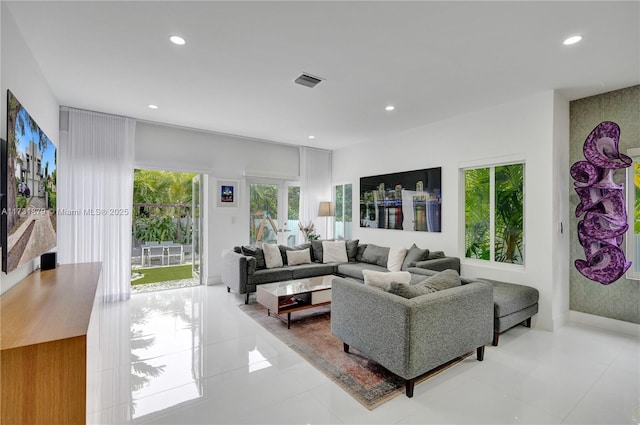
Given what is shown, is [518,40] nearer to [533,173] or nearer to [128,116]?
[533,173]

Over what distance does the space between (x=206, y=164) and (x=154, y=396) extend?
13.3 ft

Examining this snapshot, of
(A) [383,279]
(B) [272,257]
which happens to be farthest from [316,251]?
(A) [383,279]

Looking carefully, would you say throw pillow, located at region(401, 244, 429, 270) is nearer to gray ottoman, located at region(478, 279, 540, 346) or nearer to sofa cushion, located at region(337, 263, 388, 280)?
sofa cushion, located at region(337, 263, 388, 280)

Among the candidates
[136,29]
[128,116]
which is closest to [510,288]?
[136,29]

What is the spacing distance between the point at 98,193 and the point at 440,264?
5016 mm

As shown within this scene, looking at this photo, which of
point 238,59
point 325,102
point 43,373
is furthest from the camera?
point 325,102

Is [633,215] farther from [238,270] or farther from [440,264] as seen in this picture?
[238,270]

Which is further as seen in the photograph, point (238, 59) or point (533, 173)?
point (533, 173)

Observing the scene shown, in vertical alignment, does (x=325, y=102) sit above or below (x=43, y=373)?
above

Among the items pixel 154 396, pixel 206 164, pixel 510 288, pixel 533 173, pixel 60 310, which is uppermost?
pixel 206 164

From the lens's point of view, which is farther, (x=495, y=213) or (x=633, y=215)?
(x=495, y=213)

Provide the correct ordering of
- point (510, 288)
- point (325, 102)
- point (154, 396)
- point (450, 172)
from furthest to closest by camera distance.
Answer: point (450, 172) → point (325, 102) → point (510, 288) → point (154, 396)

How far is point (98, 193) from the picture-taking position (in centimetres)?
448

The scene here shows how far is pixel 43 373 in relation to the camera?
4.45 feet
